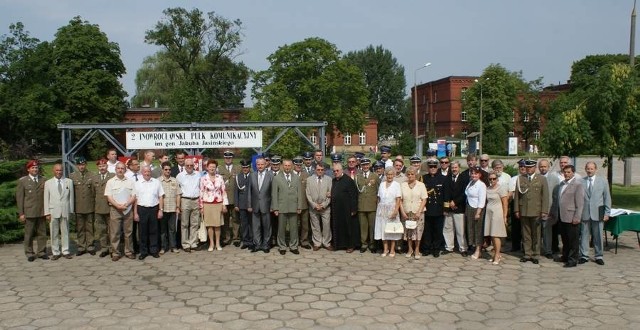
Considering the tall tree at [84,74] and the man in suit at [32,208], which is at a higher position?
the tall tree at [84,74]

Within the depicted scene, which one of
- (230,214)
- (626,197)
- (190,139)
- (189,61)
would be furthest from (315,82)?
(230,214)

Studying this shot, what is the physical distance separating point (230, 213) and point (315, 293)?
3856 mm

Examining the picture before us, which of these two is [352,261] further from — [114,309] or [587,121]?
[587,121]

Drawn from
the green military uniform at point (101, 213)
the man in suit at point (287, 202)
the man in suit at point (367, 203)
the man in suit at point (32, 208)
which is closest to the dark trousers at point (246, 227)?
the man in suit at point (287, 202)

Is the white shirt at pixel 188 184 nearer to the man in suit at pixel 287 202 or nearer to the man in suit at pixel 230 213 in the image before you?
the man in suit at pixel 230 213

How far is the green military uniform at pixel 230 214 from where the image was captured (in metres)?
10.1

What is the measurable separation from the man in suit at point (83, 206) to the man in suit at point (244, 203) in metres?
2.58

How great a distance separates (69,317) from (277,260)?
3.60 metres

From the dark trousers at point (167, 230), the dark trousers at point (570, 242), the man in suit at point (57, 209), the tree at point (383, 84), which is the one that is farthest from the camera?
the tree at point (383, 84)

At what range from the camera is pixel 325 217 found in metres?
9.68

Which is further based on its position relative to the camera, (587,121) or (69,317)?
(587,121)

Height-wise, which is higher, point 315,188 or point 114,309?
point 315,188

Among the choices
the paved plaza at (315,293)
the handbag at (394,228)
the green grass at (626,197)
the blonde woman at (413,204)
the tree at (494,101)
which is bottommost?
the paved plaza at (315,293)

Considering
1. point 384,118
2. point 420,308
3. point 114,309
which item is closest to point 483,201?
point 420,308
